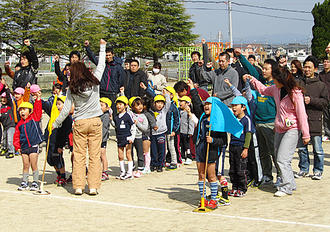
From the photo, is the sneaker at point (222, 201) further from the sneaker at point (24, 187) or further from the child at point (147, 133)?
the sneaker at point (24, 187)

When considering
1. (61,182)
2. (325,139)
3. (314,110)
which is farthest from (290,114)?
(325,139)

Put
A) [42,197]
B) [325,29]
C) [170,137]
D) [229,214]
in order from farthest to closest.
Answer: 1. [325,29]
2. [170,137]
3. [42,197]
4. [229,214]

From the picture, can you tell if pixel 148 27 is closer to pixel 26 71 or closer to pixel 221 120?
pixel 26 71

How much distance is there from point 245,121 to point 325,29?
37009mm

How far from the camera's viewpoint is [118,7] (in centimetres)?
5494

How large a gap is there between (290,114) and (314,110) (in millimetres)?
1660

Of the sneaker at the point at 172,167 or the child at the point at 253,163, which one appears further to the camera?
the sneaker at the point at 172,167

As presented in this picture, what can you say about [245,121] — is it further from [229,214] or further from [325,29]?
[325,29]

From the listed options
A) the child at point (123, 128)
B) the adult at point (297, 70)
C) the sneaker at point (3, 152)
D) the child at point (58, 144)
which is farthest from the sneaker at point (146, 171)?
the sneaker at point (3, 152)

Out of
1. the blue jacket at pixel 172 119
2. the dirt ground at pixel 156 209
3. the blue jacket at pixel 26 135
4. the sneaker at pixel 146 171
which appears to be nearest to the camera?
the dirt ground at pixel 156 209

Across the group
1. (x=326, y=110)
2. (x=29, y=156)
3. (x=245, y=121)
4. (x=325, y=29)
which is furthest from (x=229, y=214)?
(x=325, y=29)

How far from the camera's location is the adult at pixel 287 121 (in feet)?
26.4

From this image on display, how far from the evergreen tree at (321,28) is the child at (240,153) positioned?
1397 inches

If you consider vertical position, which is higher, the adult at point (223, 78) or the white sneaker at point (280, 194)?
the adult at point (223, 78)
